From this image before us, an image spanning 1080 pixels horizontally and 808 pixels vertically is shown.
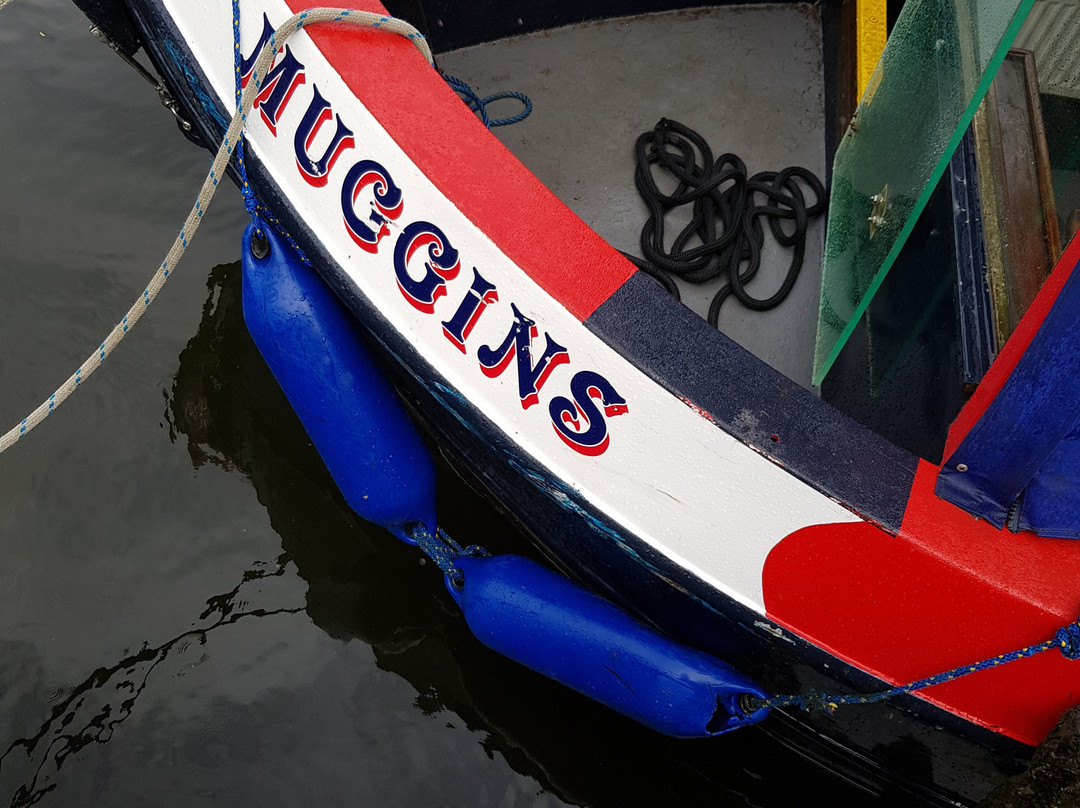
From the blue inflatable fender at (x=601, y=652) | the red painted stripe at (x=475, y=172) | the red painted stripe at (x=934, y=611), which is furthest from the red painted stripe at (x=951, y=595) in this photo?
the red painted stripe at (x=475, y=172)

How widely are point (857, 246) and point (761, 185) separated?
74 centimetres

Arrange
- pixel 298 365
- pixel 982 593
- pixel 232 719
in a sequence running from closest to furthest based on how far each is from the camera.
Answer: pixel 982 593 < pixel 298 365 < pixel 232 719

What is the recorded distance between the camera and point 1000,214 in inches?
84.0

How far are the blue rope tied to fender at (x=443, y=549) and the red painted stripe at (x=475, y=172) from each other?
3.36ft

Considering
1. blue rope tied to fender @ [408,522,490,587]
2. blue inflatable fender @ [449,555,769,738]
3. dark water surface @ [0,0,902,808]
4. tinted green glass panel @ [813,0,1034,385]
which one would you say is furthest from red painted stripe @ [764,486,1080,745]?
blue rope tied to fender @ [408,522,490,587]

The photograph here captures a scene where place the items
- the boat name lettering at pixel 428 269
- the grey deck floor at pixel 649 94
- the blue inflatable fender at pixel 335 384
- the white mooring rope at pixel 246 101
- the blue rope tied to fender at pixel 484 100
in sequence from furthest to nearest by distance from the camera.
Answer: the grey deck floor at pixel 649 94 < the blue rope tied to fender at pixel 484 100 < the blue inflatable fender at pixel 335 384 < the white mooring rope at pixel 246 101 < the boat name lettering at pixel 428 269

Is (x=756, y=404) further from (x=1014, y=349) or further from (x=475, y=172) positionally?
(x=475, y=172)

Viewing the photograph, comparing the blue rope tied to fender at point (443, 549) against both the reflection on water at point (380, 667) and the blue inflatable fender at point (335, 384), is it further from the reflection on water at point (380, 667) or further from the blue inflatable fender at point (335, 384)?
the reflection on water at point (380, 667)

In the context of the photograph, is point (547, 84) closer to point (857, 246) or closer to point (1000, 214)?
point (857, 246)

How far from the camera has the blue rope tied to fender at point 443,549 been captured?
2463mm

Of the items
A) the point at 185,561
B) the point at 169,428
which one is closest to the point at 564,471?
the point at 185,561

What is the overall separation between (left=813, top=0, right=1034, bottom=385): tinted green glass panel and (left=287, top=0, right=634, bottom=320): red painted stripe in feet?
2.38

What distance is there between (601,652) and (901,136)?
147 cm

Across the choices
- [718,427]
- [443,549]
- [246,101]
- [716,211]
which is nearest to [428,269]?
[246,101]
